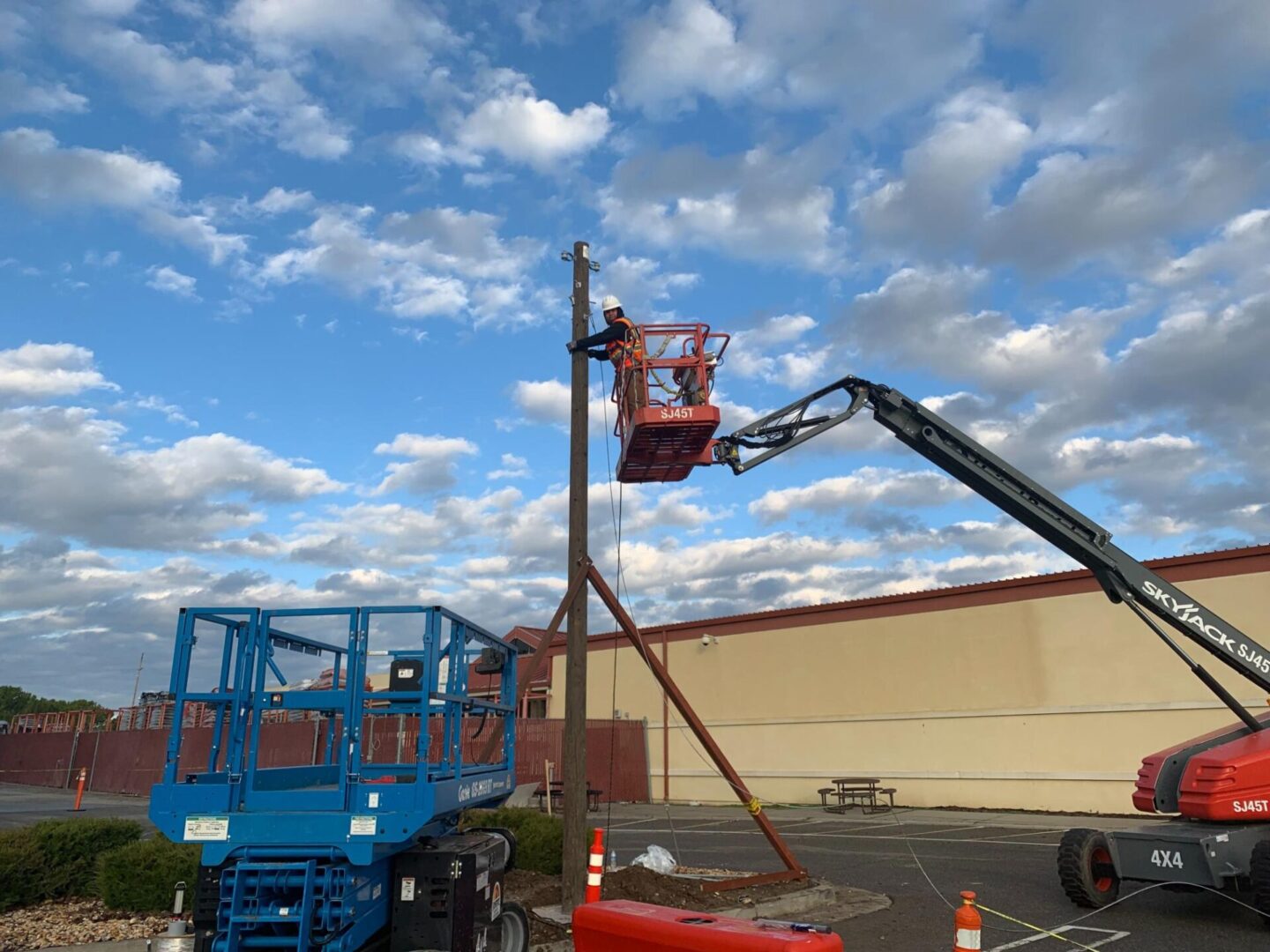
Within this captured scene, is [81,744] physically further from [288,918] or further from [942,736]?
[288,918]

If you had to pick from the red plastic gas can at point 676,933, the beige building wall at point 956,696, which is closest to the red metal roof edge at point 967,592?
the beige building wall at point 956,696

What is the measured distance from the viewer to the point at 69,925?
9.39 m

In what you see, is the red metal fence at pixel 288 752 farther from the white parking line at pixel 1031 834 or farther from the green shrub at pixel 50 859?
the green shrub at pixel 50 859

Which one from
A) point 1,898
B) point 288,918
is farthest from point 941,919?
point 1,898

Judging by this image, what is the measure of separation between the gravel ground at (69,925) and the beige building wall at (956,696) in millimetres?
9908

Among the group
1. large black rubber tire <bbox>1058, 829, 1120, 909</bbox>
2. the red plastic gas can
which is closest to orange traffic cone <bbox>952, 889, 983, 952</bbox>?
the red plastic gas can

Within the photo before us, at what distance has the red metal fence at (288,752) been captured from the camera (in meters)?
27.2

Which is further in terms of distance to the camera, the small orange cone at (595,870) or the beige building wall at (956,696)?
the beige building wall at (956,696)

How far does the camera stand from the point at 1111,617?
22.5 m

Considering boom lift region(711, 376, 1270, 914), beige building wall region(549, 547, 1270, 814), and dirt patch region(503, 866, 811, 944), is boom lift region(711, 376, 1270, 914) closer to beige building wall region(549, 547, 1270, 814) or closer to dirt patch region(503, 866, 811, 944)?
dirt patch region(503, 866, 811, 944)

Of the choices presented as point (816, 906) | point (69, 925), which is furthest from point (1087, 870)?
point (69, 925)

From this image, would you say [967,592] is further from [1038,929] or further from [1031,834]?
[1038,929]

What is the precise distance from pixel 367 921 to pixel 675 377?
651 cm

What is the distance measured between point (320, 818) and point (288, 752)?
2504 centimetres
